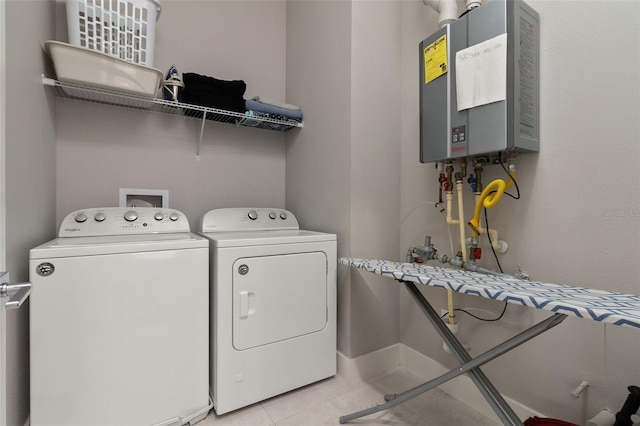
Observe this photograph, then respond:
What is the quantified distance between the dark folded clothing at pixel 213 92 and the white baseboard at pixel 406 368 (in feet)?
5.57

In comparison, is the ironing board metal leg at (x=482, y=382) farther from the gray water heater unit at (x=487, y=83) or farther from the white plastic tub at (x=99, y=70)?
the white plastic tub at (x=99, y=70)

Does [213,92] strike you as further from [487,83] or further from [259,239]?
[487,83]

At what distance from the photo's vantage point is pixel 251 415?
140cm

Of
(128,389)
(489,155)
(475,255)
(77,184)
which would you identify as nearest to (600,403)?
(475,255)

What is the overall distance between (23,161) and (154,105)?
33.6 inches

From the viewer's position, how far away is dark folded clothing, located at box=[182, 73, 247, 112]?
5.65 feet

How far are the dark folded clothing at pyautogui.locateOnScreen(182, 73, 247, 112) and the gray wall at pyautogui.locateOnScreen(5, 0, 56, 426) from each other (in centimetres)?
65

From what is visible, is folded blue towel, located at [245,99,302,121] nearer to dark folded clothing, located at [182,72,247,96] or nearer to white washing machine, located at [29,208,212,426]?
dark folded clothing, located at [182,72,247,96]

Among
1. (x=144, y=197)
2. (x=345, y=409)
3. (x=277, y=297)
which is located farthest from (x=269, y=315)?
(x=144, y=197)

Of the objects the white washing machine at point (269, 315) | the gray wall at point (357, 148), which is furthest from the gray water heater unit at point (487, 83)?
the white washing machine at point (269, 315)

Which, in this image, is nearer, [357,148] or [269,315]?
[269,315]

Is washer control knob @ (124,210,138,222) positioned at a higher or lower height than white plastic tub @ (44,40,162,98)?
lower

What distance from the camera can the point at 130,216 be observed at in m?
1.54

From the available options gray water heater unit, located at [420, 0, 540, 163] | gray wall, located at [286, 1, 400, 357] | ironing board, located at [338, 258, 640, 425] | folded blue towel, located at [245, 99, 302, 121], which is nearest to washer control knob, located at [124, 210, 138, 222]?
folded blue towel, located at [245, 99, 302, 121]
